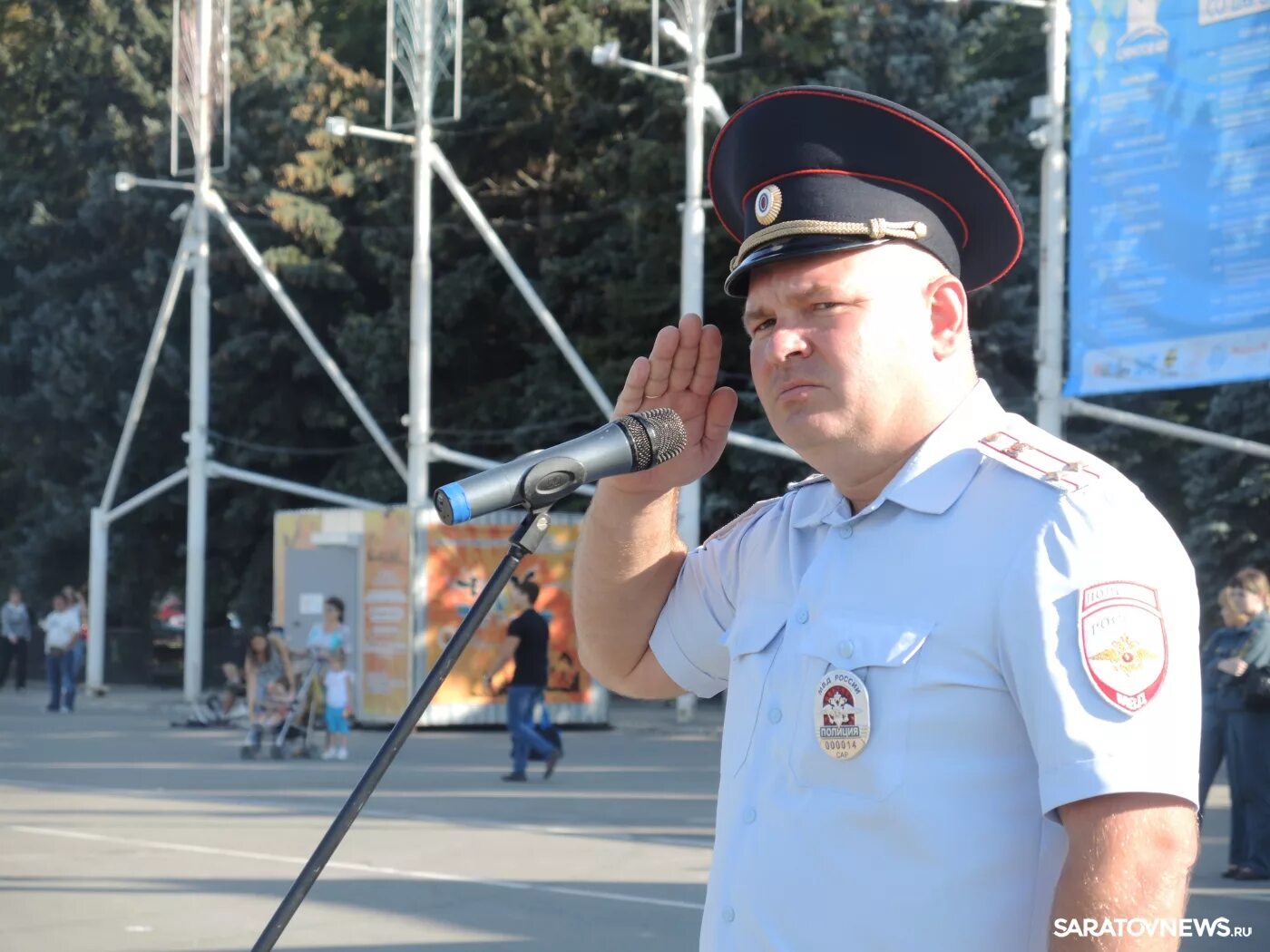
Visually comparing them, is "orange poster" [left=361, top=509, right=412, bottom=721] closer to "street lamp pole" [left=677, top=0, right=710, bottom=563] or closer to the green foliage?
"street lamp pole" [left=677, top=0, right=710, bottom=563]

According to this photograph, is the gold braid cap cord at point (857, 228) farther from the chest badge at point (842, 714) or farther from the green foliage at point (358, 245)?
the green foliage at point (358, 245)

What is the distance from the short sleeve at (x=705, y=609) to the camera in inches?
110

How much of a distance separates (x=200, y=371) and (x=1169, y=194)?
1946 centimetres

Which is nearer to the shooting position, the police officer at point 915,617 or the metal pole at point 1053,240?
the police officer at point 915,617

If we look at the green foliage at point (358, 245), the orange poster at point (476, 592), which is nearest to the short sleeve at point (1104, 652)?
the orange poster at point (476, 592)

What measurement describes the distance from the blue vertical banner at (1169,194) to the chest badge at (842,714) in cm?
1190

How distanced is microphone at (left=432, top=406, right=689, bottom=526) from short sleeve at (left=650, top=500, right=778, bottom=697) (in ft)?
0.57

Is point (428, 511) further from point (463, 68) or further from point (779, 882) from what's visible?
point (779, 882)

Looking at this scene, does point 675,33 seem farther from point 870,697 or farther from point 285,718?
point 870,697

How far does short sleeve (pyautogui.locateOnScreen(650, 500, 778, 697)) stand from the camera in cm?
280

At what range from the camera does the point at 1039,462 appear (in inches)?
90.3

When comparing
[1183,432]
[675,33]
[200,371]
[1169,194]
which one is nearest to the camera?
[1169,194]

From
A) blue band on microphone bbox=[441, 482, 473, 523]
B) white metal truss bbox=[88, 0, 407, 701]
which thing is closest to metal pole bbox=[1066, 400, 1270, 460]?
white metal truss bbox=[88, 0, 407, 701]

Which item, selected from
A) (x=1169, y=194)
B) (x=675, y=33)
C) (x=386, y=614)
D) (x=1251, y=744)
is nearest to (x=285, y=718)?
(x=386, y=614)
